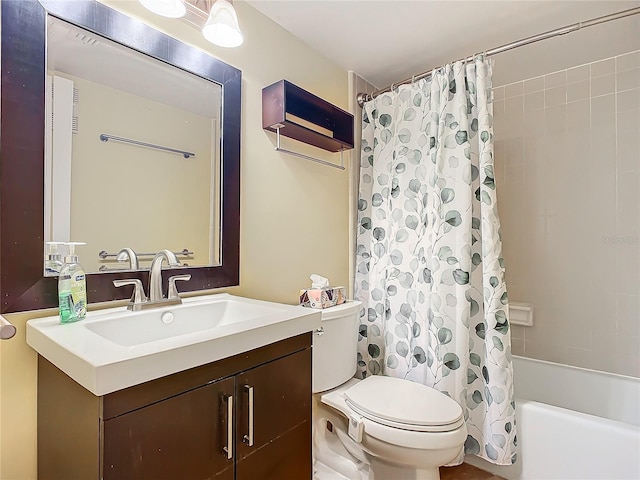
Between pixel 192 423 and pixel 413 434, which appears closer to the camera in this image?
pixel 192 423

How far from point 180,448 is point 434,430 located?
926 mm

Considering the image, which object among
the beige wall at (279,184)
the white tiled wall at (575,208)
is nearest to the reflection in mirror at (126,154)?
the beige wall at (279,184)

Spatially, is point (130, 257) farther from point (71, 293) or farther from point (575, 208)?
point (575, 208)

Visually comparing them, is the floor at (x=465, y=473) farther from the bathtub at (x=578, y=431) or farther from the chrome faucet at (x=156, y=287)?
the chrome faucet at (x=156, y=287)

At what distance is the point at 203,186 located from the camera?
1444 mm

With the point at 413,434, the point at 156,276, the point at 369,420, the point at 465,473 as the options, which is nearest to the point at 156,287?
the point at 156,276

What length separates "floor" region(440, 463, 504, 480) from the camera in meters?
1.77

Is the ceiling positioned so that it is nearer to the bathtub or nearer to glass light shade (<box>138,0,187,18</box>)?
glass light shade (<box>138,0,187,18</box>)

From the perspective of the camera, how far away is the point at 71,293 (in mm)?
968

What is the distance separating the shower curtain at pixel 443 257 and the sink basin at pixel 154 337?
88 cm

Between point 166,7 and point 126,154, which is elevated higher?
point 166,7

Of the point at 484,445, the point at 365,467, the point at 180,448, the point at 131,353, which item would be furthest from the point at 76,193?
the point at 484,445

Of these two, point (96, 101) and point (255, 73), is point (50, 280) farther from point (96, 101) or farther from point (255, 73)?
point (255, 73)

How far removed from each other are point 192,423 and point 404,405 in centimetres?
93
